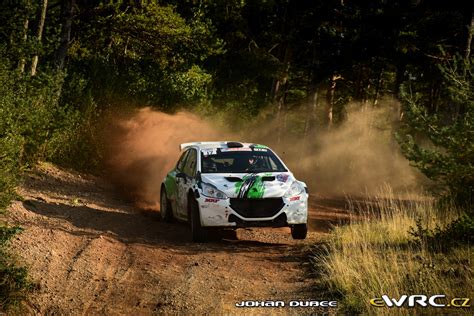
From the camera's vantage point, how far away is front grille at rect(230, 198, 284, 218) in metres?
13.4

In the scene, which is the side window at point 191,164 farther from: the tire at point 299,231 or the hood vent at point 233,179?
the tire at point 299,231

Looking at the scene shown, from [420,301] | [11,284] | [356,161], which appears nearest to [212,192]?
[11,284]

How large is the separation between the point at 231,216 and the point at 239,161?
1.80 metres

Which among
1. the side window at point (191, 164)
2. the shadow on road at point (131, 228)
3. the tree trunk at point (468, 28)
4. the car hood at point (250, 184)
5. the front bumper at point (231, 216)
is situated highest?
the tree trunk at point (468, 28)

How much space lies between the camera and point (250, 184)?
44.6 feet

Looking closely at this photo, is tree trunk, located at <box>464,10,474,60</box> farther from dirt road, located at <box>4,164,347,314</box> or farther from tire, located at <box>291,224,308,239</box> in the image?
tire, located at <box>291,224,308,239</box>

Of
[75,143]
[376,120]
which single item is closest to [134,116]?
[75,143]

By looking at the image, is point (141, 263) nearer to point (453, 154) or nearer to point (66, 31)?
point (453, 154)

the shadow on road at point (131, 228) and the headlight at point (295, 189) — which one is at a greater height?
the headlight at point (295, 189)

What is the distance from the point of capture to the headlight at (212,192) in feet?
43.9

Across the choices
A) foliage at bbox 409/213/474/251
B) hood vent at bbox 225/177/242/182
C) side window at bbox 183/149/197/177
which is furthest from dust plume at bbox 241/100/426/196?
foliage at bbox 409/213/474/251

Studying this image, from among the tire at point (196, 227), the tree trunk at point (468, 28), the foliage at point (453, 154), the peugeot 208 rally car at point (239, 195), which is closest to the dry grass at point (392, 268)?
the foliage at point (453, 154)

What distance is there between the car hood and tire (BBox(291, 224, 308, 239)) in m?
0.81

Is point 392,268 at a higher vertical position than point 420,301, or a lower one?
lower
